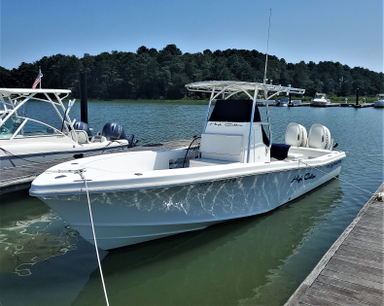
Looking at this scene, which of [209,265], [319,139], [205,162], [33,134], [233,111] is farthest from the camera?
[319,139]

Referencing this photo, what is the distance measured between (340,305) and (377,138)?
18.6 m

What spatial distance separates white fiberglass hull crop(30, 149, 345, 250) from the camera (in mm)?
4387

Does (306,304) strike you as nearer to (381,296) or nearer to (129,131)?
(381,296)

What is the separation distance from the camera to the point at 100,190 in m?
4.36

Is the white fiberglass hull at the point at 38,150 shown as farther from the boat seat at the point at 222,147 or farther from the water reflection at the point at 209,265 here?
the water reflection at the point at 209,265

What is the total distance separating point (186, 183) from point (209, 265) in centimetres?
127

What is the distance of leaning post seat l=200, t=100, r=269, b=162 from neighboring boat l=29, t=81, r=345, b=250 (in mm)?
19

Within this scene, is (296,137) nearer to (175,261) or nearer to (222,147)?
(222,147)

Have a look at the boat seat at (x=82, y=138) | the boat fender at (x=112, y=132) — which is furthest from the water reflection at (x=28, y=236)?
the boat fender at (x=112, y=132)

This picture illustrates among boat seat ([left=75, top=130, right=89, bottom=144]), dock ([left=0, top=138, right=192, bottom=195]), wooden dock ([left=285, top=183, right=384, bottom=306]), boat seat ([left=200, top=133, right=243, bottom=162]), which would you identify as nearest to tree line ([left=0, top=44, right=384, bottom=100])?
boat seat ([left=75, top=130, right=89, bottom=144])

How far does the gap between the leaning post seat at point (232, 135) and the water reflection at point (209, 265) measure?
4.21 feet

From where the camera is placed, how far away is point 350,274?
3.83m

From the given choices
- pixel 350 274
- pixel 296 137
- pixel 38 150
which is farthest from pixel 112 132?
pixel 350 274

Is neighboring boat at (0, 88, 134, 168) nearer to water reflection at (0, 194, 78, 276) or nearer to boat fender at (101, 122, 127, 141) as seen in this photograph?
boat fender at (101, 122, 127, 141)
